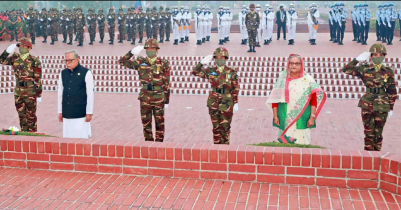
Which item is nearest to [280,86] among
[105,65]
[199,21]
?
[105,65]

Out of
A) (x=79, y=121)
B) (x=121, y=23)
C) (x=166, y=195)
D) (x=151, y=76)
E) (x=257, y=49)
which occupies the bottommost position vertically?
(x=166, y=195)

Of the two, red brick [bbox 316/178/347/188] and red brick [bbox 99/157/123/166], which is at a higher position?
red brick [bbox 99/157/123/166]

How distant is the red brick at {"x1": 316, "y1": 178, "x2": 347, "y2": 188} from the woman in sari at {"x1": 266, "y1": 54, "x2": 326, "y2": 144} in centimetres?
125

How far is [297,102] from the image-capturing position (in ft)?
18.0

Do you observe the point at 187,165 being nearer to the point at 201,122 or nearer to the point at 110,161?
the point at 110,161

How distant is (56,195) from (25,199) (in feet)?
0.89

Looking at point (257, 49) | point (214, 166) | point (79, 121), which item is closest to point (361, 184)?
point (214, 166)

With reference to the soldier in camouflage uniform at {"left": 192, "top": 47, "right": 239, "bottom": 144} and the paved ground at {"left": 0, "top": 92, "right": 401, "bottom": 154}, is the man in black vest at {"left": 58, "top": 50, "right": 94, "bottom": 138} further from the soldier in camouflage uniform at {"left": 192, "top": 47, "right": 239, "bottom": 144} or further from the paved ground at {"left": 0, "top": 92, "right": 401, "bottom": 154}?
the paved ground at {"left": 0, "top": 92, "right": 401, "bottom": 154}

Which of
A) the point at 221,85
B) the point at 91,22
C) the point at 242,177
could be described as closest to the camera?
the point at 242,177

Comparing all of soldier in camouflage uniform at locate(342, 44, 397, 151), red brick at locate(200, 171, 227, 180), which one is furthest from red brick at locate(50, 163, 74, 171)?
soldier in camouflage uniform at locate(342, 44, 397, 151)

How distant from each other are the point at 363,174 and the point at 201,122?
216 inches

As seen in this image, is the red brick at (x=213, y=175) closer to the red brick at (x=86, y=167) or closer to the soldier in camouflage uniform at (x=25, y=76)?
the red brick at (x=86, y=167)

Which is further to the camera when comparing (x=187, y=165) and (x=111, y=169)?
(x=111, y=169)

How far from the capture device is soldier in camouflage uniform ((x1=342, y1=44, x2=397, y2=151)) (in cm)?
611
